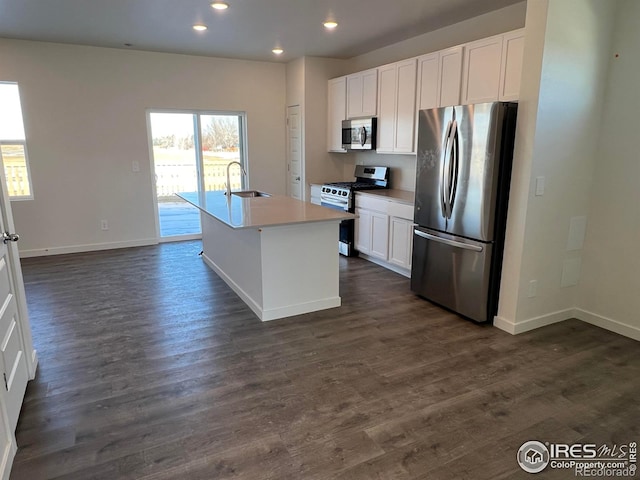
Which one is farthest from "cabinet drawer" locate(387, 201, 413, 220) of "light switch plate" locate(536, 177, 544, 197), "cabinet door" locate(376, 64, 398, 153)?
"light switch plate" locate(536, 177, 544, 197)

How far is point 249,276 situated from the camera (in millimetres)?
3711

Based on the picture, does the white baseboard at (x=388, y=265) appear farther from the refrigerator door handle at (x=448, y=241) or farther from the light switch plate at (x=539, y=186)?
→ the light switch plate at (x=539, y=186)

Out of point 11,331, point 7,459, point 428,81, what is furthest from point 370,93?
point 7,459

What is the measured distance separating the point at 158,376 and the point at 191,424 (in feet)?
1.90

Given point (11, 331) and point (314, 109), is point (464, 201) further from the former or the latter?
point (314, 109)

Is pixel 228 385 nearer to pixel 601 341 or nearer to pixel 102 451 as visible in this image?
pixel 102 451

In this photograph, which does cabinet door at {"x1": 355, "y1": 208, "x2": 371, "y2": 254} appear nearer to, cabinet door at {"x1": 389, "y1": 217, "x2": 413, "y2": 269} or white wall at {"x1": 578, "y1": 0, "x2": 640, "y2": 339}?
cabinet door at {"x1": 389, "y1": 217, "x2": 413, "y2": 269}

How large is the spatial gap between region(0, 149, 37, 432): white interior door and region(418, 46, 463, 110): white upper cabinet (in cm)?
364

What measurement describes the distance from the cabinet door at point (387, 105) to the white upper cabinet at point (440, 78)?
437 millimetres

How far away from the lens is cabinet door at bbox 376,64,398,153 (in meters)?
4.74

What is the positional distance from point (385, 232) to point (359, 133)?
4.67ft

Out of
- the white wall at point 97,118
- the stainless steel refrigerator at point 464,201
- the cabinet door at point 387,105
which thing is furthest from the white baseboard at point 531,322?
the white wall at point 97,118

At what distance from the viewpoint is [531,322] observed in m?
3.31

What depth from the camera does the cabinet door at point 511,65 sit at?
3.29m
